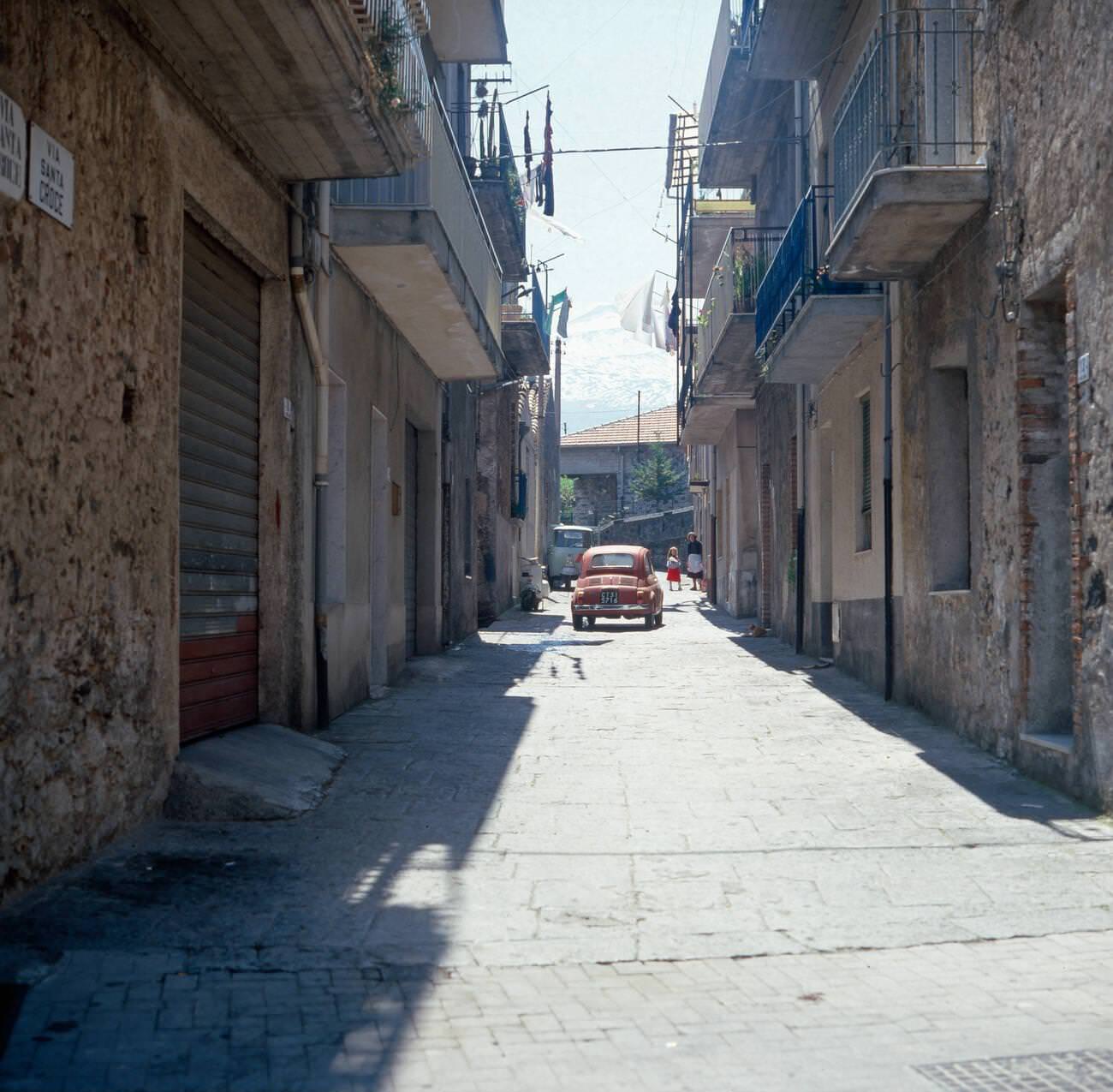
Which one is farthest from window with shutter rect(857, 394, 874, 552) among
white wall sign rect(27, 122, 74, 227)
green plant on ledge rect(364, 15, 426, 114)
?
white wall sign rect(27, 122, 74, 227)

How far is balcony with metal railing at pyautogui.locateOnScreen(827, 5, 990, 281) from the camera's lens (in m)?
9.38

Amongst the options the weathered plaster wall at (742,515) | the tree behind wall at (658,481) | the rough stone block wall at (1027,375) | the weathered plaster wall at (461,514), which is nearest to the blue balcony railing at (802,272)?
the rough stone block wall at (1027,375)

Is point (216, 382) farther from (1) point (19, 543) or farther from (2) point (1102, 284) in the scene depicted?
(2) point (1102, 284)

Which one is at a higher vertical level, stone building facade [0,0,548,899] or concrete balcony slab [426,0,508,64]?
concrete balcony slab [426,0,508,64]

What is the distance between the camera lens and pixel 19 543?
5.21 metres

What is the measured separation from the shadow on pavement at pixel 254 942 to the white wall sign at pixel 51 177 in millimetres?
2641

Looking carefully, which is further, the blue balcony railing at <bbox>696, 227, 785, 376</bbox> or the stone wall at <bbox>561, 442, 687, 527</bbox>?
the stone wall at <bbox>561, 442, 687, 527</bbox>

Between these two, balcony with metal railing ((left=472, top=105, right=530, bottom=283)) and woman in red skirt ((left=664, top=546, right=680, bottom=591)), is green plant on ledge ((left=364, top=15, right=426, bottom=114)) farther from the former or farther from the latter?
woman in red skirt ((left=664, top=546, right=680, bottom=591))

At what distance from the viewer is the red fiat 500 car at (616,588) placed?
2394 cm

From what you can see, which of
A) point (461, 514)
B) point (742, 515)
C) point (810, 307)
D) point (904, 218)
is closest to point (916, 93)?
point (904, 218)

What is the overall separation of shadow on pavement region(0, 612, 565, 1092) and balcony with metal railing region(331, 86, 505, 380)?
4.58m

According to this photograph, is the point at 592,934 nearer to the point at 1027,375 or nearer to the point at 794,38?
the point at 1027,375

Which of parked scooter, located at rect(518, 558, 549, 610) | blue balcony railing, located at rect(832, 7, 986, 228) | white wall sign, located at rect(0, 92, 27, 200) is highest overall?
blue balcony railing, located at rect(832, 7, 986, 228)

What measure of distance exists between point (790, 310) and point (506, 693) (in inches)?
212
